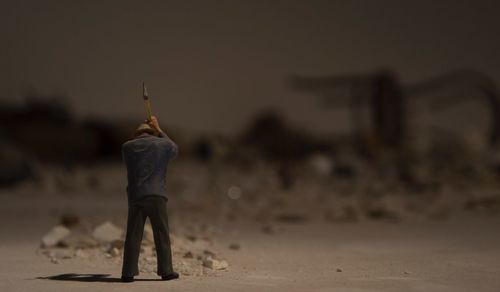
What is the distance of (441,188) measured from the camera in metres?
11.7

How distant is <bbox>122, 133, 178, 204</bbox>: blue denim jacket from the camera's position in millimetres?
4602

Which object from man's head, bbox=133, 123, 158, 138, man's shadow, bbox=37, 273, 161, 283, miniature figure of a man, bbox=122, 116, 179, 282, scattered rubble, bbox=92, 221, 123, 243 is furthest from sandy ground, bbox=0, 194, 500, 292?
man's head, bbox=133, 123, 158, 138

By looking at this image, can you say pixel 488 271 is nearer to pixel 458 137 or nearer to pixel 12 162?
A: pixel 12 162

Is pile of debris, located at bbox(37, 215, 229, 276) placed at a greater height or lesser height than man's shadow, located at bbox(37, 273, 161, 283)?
greater

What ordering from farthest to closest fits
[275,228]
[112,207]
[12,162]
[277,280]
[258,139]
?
[258,139] < [12,162] < [112,207] < [275,228] < [277,280]

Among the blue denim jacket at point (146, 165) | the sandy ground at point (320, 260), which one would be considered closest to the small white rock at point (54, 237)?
the sandy ground at point (320, 260)

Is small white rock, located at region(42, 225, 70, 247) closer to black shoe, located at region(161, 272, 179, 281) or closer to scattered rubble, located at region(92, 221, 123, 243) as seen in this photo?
scattered rubble, located at region(92, 221, 123, 243)

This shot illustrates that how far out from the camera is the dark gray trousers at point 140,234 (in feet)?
15.1

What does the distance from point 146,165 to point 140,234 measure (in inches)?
16.5

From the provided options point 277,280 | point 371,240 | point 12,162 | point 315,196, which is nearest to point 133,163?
point 277,280

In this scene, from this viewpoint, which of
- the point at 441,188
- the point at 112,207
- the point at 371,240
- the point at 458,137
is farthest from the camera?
the point at 458,137

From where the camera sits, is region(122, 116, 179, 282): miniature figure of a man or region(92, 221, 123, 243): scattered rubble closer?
region(122, 116, 179, 282): miniature figure of a man

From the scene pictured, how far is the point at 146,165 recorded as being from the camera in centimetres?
462

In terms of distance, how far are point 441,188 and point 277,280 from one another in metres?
7.55
